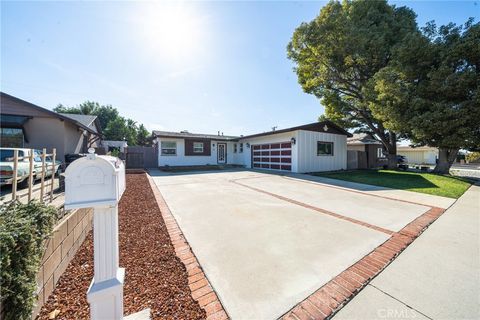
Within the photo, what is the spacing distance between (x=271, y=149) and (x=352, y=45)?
344 inches

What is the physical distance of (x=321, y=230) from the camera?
11.9 ft

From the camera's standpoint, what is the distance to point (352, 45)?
1263cm

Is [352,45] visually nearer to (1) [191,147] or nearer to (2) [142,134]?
(1) [191,147]

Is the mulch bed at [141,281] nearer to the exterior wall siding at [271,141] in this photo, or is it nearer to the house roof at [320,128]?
the exterior wall siding at [271,141]

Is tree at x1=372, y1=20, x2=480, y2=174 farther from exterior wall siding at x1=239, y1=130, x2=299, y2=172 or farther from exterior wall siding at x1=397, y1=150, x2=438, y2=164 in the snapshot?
exterior wall siding at x1=397, y1=150, x2=438, y2=164

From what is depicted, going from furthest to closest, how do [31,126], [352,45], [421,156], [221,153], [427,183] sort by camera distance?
[421,156], [221,153], [352,45], [31,126], [427,183]

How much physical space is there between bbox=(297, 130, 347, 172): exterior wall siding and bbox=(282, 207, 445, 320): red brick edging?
9.91 metres

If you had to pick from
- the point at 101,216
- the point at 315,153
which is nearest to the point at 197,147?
the point at 315,153

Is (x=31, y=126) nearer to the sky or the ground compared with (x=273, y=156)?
nearer to the sky

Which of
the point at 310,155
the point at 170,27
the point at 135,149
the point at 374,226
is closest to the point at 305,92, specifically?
the point at 310,155

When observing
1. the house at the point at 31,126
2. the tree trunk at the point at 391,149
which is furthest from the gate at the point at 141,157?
the tree trunk at the point at 391,149

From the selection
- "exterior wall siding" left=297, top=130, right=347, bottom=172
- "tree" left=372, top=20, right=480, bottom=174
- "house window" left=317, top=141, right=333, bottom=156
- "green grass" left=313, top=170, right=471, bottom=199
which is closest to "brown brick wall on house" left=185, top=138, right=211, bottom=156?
"exterior wall siding" left=297, top=130, right=347, bottom=172

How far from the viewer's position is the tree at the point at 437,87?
943cm

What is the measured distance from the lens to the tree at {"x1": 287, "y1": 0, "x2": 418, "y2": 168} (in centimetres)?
1264
